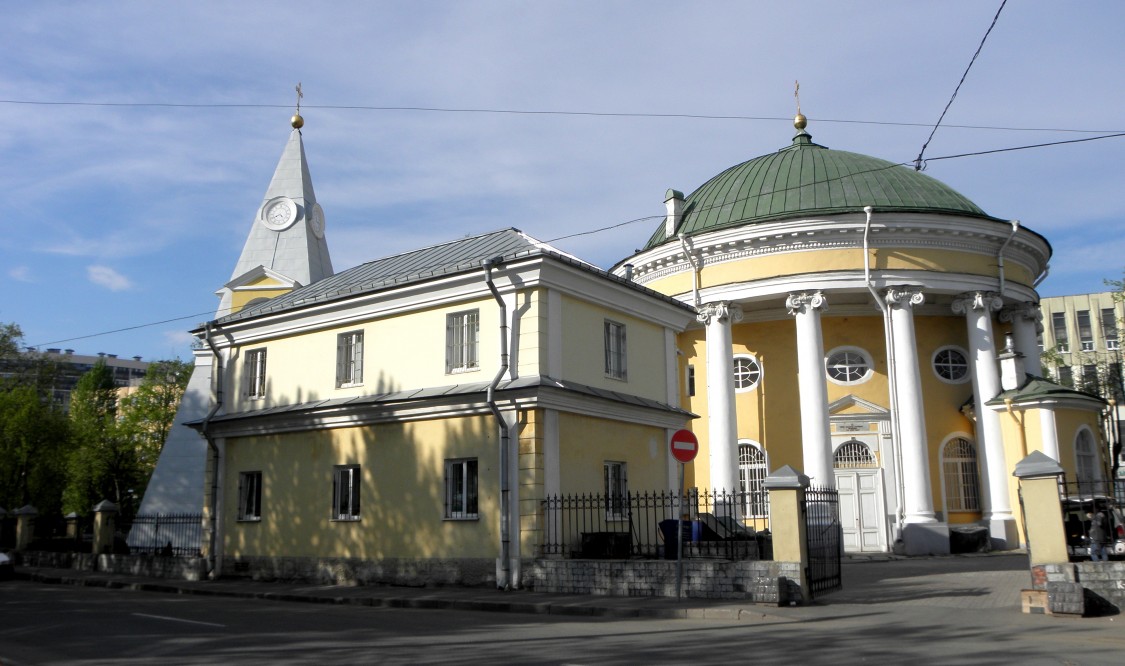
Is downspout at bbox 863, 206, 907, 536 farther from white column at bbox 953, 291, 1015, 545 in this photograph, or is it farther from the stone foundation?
the stone foundation

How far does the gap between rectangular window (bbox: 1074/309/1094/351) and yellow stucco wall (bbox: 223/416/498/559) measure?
245 feet

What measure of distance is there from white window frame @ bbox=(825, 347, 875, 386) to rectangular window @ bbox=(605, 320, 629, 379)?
11.0 m

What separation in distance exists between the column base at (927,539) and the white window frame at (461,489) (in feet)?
45.1

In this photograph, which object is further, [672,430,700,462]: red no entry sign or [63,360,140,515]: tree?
[63,360,140,515]: tree

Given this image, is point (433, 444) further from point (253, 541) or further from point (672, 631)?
point (672, 631)

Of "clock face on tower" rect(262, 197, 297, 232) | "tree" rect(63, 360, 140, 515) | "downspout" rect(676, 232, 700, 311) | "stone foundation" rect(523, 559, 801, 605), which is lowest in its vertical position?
"stone foundation" rect(523, 559, 801, 605)

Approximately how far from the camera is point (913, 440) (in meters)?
25.7

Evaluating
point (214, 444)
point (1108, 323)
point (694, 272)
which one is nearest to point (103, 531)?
point (214, 444)

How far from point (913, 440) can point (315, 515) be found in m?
16.0

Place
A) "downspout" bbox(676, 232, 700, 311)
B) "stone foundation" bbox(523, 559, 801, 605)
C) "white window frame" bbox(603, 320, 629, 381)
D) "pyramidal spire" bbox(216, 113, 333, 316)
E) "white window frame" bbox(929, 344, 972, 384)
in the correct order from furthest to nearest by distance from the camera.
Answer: "pyramidal spire" bbox(216, 113, 333, 316)
"white window frame" bbox(929, 344, 972, 384)
"downspout" bbox(676, 232, 700, 311)
"white window frame" bbox(603, 320, 629, 381)
"stone foundation" bbox(523, 559, 801, 605)

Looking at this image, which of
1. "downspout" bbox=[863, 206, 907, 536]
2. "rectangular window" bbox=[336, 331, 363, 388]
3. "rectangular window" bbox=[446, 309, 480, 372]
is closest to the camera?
"rectangular window" bbox=[446, 309, 480, 372]

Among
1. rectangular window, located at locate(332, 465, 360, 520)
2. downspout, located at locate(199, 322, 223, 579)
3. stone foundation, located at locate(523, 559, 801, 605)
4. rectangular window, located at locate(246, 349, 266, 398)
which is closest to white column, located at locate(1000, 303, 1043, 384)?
stone foundation, located at locate(523, 559, 801, 605)

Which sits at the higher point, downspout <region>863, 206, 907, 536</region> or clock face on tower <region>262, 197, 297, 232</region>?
clock face on tower <region>262, 197, 297, 232</region>

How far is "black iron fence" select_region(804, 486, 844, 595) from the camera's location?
573 inches
